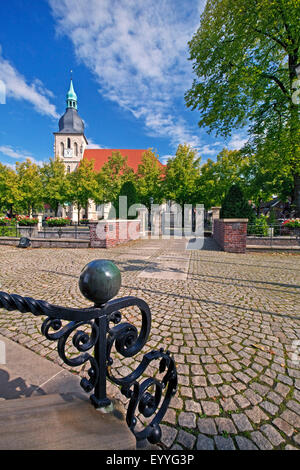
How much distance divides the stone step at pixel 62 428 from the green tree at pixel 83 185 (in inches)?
1236

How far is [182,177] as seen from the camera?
23.2 metres

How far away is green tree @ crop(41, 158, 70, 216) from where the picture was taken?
3117cm

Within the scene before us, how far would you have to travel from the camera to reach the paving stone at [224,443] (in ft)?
4.54

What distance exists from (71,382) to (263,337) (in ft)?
8.09

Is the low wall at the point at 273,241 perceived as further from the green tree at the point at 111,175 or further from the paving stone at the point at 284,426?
the green tree at the point at 111,175

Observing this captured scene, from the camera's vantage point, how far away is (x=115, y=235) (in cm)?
Result: 1141

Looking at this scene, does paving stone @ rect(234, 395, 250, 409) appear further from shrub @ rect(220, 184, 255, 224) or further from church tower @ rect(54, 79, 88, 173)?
church tower @ rect(54, 79, 88, 173)

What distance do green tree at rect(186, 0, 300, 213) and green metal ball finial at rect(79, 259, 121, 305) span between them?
11714 mm

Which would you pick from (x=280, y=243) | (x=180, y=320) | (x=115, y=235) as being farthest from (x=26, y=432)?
(x=280, y=243)

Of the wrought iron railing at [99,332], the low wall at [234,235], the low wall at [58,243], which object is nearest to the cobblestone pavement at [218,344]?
the wrought iron railing at [99,332]
